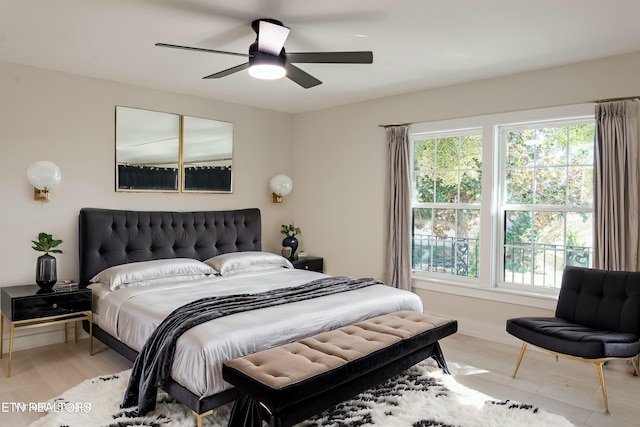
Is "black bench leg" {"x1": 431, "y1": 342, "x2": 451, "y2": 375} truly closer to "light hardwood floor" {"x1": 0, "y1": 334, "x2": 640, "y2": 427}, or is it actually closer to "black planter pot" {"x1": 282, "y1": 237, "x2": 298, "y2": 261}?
"light hardwood floor" {"x1": 0, "y1": 334, "x2": 640, "y2": 427}

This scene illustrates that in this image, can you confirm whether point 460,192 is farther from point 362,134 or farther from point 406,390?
point 406,390

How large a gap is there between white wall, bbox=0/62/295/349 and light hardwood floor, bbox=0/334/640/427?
1.89ft

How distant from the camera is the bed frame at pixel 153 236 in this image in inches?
165

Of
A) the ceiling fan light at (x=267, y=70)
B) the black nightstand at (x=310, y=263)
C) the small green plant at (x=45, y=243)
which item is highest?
the ceiling fan light at (x=267, y=70)

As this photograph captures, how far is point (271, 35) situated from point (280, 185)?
298 centimetres

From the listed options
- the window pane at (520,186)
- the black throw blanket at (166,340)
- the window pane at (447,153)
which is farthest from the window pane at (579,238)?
the black throw blanket at (166,340)

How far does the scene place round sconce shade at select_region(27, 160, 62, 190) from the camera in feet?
12.6

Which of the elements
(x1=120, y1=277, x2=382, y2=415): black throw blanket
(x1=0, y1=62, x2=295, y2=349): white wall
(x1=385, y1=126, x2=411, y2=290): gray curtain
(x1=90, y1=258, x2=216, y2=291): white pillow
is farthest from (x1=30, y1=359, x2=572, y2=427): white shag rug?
(x1=385, y1=126, x2=411, y2=290): gray curtain

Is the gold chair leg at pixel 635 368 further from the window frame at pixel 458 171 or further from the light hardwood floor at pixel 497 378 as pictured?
the window frame at pixel 458 171

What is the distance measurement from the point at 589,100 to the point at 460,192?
1.45m

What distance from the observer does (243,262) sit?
473 cm

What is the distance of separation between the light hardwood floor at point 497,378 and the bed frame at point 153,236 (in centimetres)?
33

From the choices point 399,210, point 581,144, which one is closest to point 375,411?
point 399,210

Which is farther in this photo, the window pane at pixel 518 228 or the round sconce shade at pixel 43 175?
the window pane at pixel 518 228
